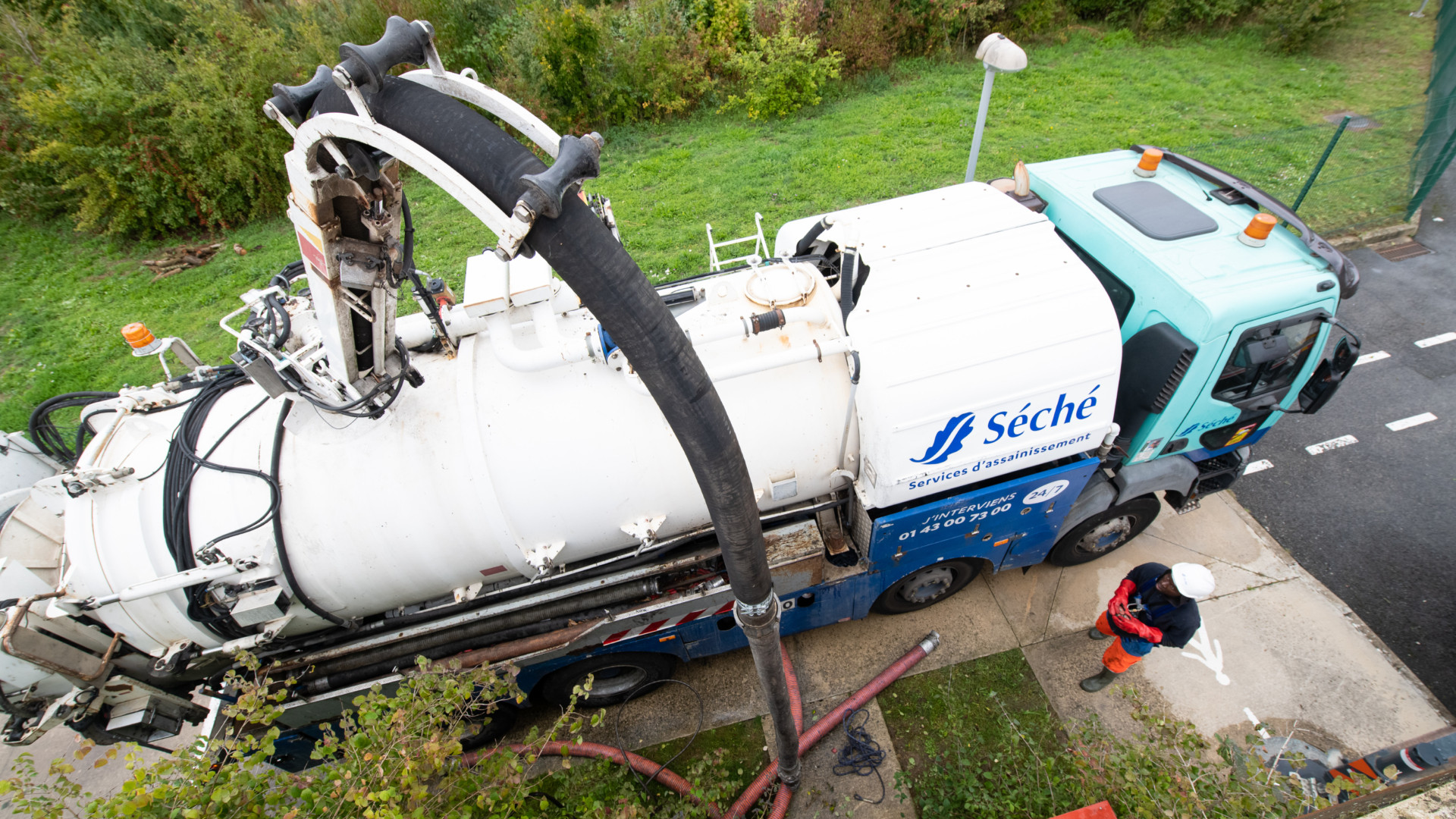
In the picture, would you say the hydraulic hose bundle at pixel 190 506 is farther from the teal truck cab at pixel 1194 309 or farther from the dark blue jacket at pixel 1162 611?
the dark blue jacket at pixel 1162 611

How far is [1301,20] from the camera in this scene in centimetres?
1263

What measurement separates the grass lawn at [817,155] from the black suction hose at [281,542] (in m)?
5.50

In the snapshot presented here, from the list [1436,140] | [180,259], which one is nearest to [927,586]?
[1436,140]

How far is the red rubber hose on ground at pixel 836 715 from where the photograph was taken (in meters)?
4.53

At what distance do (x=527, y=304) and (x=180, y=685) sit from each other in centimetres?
343

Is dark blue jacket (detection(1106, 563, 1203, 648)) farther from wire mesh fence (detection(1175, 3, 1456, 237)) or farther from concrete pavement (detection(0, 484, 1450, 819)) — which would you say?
wire mesh fence (detection(1175, 3, 1456, 237))

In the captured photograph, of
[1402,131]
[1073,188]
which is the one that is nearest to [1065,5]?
[1402,131]

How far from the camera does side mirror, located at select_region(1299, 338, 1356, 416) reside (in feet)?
14.4

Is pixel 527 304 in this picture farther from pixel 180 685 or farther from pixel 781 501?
pixel 180 685

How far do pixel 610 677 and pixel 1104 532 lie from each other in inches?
178

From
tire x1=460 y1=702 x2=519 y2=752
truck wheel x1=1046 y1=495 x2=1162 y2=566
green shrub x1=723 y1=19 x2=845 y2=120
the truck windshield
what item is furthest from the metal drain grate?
tire x1=460 y1=702 x2=519 y2=752

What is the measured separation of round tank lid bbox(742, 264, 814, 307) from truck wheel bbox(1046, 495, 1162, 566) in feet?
10.6

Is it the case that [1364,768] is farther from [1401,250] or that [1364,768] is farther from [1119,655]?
[1401,250]

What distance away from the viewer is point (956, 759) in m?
4.79
